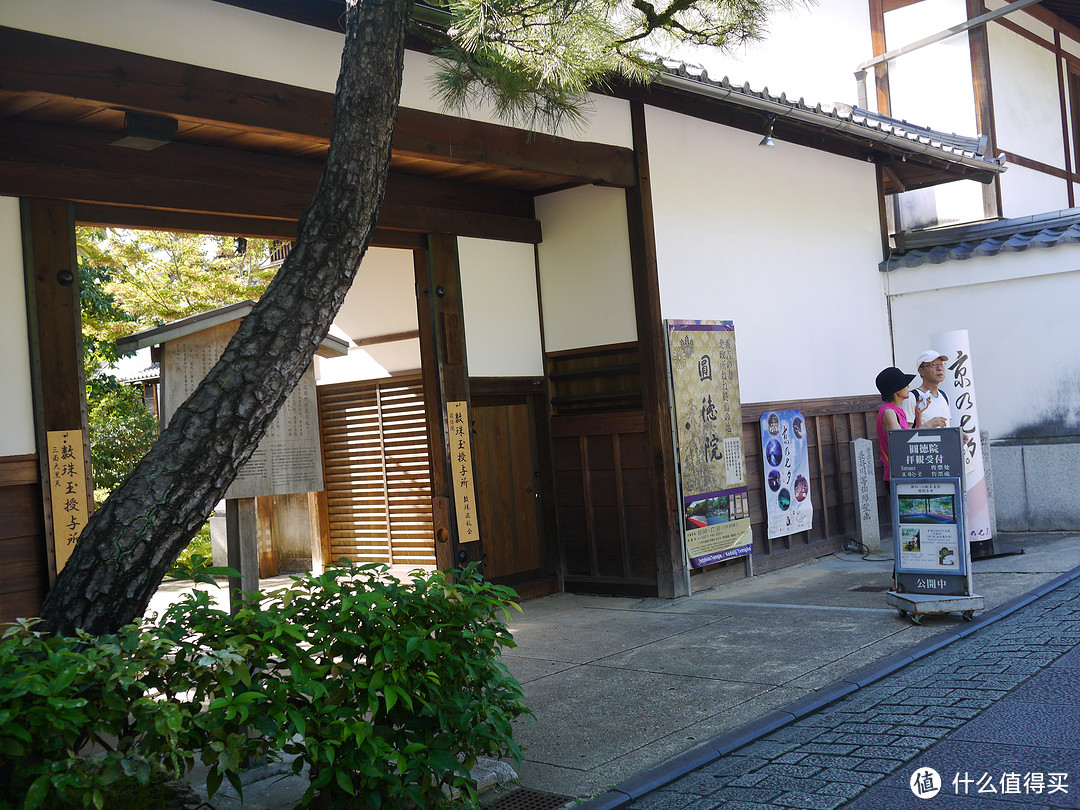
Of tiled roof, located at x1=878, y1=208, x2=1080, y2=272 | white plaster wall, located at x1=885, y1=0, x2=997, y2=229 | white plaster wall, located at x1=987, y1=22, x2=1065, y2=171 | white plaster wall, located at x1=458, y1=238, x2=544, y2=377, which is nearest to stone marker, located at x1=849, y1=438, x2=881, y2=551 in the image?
tiled roof, located at x1=878, y1=208, x2=1080, y2=272

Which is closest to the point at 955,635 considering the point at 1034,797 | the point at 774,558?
the point at 1034,797

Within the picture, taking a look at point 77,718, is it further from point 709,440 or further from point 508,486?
point 709,440

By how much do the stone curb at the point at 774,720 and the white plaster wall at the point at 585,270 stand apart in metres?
3.82

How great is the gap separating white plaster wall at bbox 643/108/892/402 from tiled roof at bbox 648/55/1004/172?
0.72m

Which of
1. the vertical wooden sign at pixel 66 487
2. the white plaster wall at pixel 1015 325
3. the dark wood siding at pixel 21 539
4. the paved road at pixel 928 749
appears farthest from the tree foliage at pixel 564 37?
the white plaster wall at pixel 1015 325

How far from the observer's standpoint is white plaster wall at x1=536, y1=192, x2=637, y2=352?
8.64 metres

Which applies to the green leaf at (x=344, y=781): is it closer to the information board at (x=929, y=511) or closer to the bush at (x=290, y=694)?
the bush at (x=290, y=694)

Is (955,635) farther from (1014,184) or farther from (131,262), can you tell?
(131,262)

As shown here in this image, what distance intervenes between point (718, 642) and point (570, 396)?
3265 mm

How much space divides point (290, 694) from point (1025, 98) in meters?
14.3

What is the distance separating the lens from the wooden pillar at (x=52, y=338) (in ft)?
17.9

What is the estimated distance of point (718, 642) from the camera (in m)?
6.56

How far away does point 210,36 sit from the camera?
223 inches

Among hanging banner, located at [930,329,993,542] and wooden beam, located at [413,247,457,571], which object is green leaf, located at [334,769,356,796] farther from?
hanging banner, located at [930,329,993,542]
